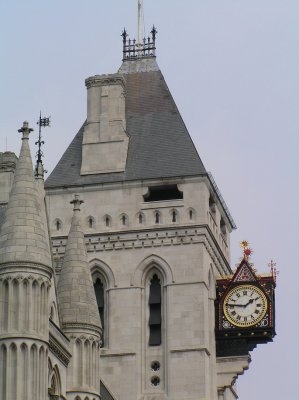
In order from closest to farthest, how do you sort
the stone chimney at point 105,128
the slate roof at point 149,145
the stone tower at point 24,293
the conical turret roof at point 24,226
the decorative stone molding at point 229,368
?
the stone tower at point 24,293
the conical turret roof at point 24,226
the decorative stone molding at point 229,368
the slate roof at point 149,145
the stone chimney at point 105,128

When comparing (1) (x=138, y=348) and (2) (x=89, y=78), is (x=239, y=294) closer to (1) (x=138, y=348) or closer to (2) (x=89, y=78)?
(1) (x=138, y=348)

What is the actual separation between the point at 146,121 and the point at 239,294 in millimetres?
8142

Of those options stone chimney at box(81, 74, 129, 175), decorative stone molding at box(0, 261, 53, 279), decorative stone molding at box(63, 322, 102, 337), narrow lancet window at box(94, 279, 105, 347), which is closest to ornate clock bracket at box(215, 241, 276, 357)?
narrow lancet window at box(94, 279, 105, 347)

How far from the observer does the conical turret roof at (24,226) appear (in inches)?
2249

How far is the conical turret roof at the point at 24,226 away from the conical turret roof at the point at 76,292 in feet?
15.6

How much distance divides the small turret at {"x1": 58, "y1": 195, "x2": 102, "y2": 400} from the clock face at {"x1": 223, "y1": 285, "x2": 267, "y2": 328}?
50.8 feet

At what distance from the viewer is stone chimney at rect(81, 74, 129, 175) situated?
8044 centimetres

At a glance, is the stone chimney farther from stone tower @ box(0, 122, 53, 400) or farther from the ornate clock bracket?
stone tower @ box(0, 122, 53, 400)

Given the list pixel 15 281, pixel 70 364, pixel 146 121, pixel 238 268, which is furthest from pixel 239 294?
pixel 15 281

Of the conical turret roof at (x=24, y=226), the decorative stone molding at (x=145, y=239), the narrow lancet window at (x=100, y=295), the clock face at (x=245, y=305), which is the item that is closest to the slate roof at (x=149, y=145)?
the decorative stone molding at (x=145, y=239)

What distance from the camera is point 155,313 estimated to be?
7825 centimetres

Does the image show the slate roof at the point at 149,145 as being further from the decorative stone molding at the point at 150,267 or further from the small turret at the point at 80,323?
the small turret at the point at 80,323

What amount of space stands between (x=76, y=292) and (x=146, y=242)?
1609 centimetres

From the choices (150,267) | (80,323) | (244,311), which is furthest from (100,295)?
(80,323)
